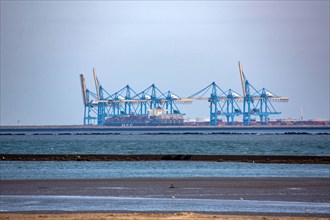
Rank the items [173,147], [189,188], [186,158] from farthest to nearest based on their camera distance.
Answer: [173,147]
[186,158]
[189,188]

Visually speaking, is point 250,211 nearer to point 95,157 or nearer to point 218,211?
Answer: point 218,211

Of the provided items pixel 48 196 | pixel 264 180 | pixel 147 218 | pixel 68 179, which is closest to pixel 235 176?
pixel 264 180

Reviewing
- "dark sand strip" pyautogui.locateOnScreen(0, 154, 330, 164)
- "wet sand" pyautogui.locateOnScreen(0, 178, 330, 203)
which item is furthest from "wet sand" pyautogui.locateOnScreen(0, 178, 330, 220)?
"dark sand strip" pyautogui.locateOnScreen(0, 154, 330, 164)

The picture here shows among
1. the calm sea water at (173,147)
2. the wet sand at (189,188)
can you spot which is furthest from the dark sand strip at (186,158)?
the wet sand at (189,188)

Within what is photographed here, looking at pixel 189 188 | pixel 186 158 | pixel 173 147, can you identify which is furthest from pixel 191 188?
pixel 173 147

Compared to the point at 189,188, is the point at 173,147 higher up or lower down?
lower down

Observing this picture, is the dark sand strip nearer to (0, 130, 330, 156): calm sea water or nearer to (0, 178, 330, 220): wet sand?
(0, 130, 330, 156): calm sea water

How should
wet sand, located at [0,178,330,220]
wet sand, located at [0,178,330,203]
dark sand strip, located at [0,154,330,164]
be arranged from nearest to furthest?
wet sand, located at [0,178,330,220] → wet sand, located at [0,178,330,203] → dark sand strip, located at [0,154,330,164]

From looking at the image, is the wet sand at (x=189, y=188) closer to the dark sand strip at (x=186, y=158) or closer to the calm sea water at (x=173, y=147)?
the dark sand strip at (x=186, y=158)

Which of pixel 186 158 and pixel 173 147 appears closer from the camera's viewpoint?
pixel 186 158

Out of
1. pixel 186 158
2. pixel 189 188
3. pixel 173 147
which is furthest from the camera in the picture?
pixel 173 147

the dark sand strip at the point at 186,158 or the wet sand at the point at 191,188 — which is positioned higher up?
the wet sand at the point at 191,188

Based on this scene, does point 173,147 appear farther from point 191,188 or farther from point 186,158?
point 191,188

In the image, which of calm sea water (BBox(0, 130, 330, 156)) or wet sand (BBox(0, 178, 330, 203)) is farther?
calm sea water (BBox(0, 130, 330, 156))
